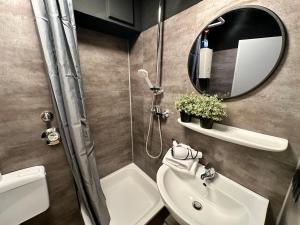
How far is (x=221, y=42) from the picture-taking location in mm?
863

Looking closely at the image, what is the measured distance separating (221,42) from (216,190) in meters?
0.99

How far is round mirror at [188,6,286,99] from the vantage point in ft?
2.25

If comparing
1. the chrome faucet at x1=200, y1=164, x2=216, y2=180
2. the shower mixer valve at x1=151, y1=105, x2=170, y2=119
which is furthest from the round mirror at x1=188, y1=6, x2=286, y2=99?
the chrome faucet at x1=200, y1=164, x2=216, y2=180

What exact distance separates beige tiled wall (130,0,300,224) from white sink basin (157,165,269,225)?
0.27ft

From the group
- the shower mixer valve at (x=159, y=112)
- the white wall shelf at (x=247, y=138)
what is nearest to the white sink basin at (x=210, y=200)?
the white wall shelf at (x=247, y=138)

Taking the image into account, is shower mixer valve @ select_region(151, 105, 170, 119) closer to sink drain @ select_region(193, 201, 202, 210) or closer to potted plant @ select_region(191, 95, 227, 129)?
potted plant @ select_region(191, 95, 227, 129)

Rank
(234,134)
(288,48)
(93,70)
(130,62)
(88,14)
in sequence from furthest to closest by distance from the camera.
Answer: (130,62) → (93,70) → (88,14) → (234,134) → (288,48)

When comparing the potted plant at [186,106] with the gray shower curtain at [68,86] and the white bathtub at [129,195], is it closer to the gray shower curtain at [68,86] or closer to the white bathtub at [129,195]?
the gray shower curtain at [68,86]

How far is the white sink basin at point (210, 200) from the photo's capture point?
2.37 feet

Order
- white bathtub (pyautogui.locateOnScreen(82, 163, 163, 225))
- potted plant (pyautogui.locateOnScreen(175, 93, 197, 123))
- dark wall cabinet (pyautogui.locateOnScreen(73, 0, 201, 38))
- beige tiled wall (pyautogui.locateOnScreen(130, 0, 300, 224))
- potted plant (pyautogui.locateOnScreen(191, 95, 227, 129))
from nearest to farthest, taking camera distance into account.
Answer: beige tiled wall (pyautogui.locateOnScreen(130, 0, 300, 224)), potted plant (pyautogui.locateOnScreen(191, 95, 227, 129)), potted plant (pyautogui.locateOnScreen(175, 93, 197, 123)), dark wall cabinet (pyautogui.locateOnScreen(73, 0, 201, 38)), white bathtub (pyautogui.locateOnScreen(82, 163, 163, 225))

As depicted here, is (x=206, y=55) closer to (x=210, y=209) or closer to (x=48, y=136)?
(x=210, y=209)

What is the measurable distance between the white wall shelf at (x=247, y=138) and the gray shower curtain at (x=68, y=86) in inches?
35.3

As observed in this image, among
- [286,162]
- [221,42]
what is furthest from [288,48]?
[286,162]

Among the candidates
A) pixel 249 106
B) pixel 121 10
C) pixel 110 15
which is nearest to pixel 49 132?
pixel 110 15
